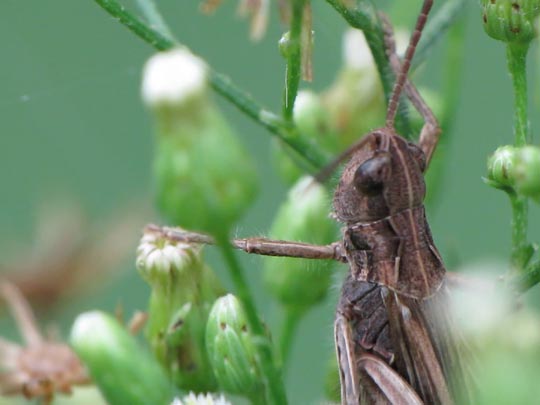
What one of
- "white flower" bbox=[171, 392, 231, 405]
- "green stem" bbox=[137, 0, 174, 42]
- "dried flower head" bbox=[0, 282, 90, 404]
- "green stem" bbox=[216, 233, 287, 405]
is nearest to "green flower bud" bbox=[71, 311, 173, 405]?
"white flower" bbox=[171, 392, 231, 405]

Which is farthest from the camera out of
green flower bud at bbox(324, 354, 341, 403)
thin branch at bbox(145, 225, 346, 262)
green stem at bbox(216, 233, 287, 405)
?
thin branch at bbox(145, 225, 346, 262)

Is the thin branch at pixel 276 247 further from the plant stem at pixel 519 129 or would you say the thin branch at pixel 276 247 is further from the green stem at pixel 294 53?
the plant stem at pixel 519 129

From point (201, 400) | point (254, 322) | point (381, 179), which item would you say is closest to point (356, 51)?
point (381, 179)

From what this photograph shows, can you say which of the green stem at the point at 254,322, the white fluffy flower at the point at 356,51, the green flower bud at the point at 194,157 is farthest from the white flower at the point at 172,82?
the white fluffy flower at the point at 356,51

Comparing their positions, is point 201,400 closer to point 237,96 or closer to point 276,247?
point 276,247

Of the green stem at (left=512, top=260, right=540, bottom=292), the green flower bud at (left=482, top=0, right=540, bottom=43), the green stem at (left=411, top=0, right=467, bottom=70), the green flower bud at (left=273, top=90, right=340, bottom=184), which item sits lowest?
the green stem at (left=512, top=260, right=540, bottom=292)

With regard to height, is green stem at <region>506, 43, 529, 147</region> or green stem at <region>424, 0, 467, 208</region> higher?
green stem at <region>424, 0, 467, 208</region>

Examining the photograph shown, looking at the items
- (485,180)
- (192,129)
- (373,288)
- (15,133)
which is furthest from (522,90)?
(15,133)

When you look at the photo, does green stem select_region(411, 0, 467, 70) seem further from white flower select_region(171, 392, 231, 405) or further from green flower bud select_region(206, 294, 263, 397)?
white flower select_region(171, 392, 231, 405)
